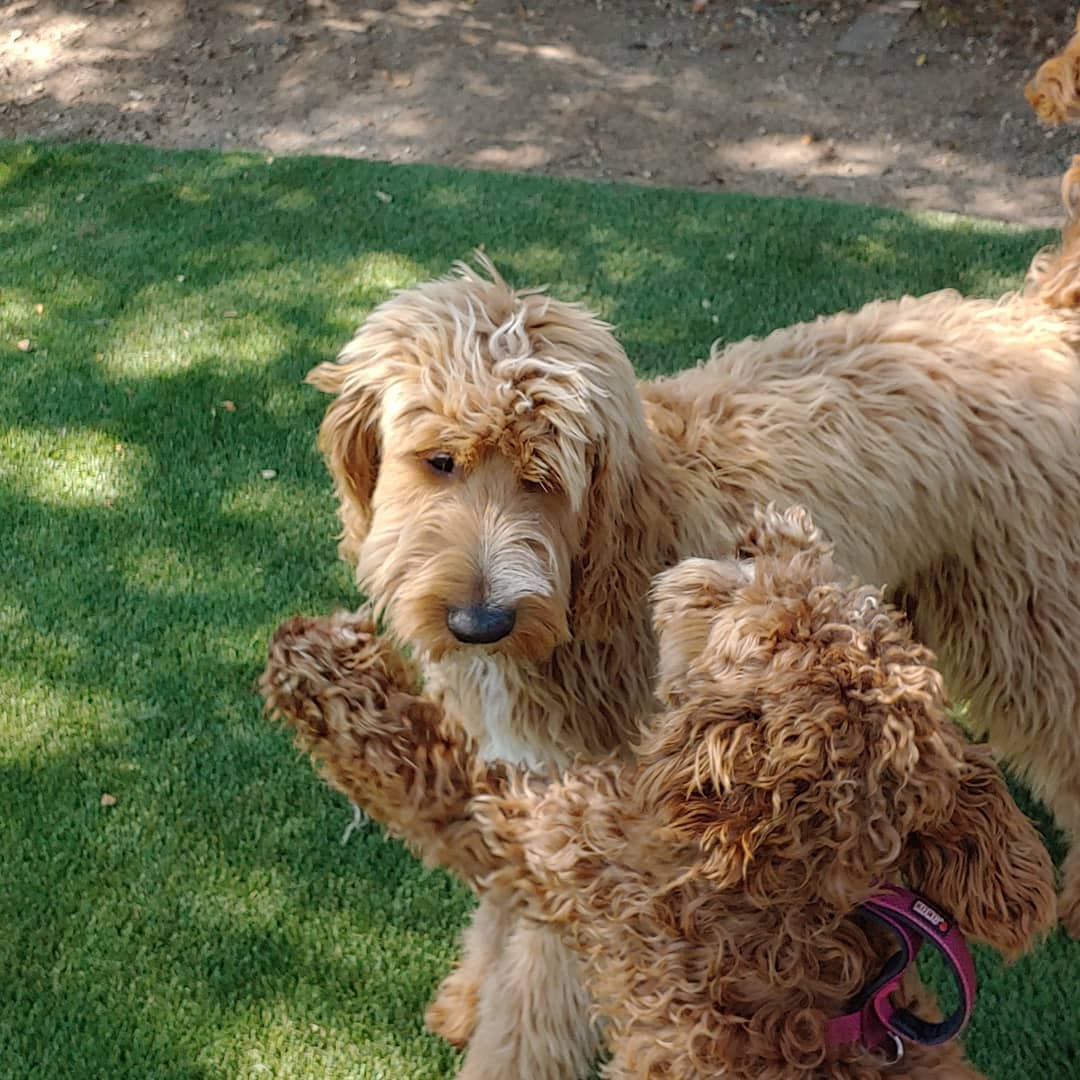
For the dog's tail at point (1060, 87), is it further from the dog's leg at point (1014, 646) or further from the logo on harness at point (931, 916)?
the logo on harness at point (931, 916)

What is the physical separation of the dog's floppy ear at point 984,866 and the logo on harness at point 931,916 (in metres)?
0.04

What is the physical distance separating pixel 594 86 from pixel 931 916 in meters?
6.09

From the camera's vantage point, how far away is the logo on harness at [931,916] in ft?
5.09

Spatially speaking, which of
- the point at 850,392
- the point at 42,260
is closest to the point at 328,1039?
the point at 850,392

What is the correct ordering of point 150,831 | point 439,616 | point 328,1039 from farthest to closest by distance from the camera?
1. point 150,831
2. point 328,1039
3. point 439,616

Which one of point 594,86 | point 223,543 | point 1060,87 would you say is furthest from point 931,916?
point 594,86

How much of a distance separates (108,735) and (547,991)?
4.85ft

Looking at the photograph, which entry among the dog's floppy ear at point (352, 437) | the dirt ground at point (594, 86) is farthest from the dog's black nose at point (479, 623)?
the dirt ground at point (594, 86)

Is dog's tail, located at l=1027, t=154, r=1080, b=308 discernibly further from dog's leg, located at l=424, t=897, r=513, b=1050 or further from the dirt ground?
the dirt ground

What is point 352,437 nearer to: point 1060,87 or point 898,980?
point 898,980

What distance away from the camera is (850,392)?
8.22 feet

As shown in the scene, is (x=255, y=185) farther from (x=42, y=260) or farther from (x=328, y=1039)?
(x=328, y=1039)

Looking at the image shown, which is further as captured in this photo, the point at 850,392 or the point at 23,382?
the point at 23,382

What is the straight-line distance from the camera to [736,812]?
4.68ft
